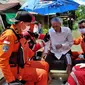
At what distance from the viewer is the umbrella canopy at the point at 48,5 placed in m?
5.74

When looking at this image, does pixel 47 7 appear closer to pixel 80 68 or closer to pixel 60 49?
pixel 60 49

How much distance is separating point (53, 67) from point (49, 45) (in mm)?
453

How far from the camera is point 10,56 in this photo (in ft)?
11.9

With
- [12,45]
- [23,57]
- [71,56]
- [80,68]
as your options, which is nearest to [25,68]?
[23,57]

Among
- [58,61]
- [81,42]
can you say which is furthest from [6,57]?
[81,42]

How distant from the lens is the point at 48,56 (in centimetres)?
536

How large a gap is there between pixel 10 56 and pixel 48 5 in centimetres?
267

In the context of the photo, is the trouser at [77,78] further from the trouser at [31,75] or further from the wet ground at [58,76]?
the wet ground at [58,76]

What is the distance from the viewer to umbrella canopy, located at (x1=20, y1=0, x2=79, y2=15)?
5.74 meters

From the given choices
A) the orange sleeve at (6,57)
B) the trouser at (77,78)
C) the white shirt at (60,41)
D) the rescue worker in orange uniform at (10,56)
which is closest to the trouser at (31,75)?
the rescue worker in orange uniform at (10,56)

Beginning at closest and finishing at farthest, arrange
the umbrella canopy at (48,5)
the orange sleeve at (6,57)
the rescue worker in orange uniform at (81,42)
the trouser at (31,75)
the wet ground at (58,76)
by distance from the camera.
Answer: the orange sleeve at (6,57) < the trouser at (31,75) < the rescue worker in orange uniform at (81,42) < the wet ground at (58,76) < the umbrella canopy at (48,5)

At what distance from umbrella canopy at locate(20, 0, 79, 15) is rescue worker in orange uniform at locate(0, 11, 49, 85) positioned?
6.32 ft

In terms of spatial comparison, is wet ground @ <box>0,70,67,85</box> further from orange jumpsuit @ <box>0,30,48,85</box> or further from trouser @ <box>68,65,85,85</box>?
trouser @ <box>68,65,85,85</box>

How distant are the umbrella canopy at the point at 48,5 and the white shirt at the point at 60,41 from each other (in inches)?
30.2
